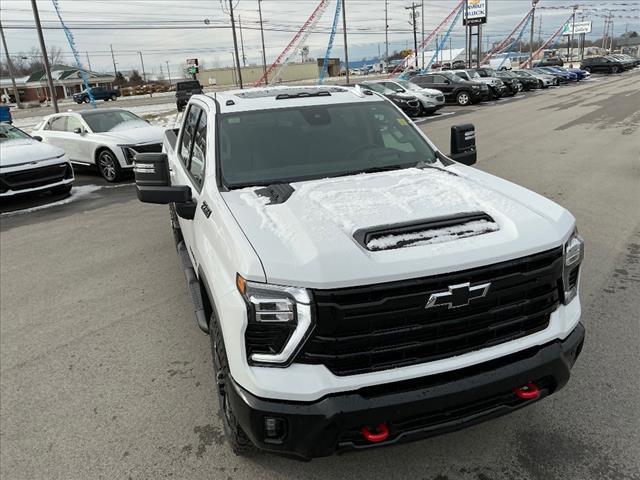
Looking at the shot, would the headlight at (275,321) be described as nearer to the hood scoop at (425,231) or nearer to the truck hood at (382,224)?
the truck hood at (382,224)

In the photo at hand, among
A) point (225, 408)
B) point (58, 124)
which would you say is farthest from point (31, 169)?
point (225, 408)

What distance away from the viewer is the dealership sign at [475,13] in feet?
169

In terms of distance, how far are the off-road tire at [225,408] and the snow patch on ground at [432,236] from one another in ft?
2.97

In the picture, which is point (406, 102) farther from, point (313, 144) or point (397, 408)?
point (397, 408)

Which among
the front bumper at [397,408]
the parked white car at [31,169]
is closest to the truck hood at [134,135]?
the parked white car at [31,169]

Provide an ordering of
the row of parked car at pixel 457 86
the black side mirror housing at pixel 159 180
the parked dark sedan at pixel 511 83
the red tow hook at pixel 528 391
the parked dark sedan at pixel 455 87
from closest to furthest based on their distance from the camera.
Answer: the red tow hook at pixel 528 391 < the black side mirror housing at pixel 159 180 < the row of parked car at pixel 457 86 < the parked dark sedan at pixel 455 87 < the parked dark sedan at pixel 511 83


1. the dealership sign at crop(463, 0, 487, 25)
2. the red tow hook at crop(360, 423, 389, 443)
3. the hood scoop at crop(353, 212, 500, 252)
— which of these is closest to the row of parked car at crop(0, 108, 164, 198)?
the hood scoop at crop(353, 212, 500, 252)

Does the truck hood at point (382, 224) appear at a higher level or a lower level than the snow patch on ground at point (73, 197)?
higher

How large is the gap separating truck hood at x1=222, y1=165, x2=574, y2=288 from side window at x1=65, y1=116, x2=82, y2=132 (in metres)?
10.4

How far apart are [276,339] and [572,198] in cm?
661

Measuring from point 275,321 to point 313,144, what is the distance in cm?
187

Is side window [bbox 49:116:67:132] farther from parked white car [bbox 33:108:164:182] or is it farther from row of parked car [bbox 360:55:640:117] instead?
row of parked car [bbox 360:55:640:117]

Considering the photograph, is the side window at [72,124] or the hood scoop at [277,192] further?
the side window at [72,124]

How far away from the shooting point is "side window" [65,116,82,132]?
39.2 feet
